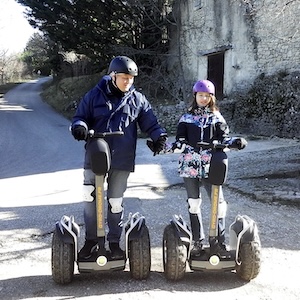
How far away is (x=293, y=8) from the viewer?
1397 cm

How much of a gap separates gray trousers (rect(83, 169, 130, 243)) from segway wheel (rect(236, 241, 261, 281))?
1028mm

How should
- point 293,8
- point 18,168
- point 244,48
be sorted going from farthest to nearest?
1. point 244,48
2. point 293,8
3. point 18,168

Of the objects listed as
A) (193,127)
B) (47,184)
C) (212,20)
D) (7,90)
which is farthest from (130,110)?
(7,90)

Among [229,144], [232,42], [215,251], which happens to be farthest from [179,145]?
[232,42]

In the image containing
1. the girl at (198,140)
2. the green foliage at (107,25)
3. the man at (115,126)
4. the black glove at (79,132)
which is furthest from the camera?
the green foliage at (107,25)

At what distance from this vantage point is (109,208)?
11.0 ft

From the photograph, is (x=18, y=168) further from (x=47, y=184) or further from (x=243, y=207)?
(x=243, y=207)

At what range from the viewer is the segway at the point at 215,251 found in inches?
123

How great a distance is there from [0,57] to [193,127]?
3051cm

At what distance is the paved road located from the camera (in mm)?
3070

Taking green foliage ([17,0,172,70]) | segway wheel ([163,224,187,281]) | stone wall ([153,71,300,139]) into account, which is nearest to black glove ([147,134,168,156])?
segway wheel ([163,224,187,281])

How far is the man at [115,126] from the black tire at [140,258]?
0.40 feet

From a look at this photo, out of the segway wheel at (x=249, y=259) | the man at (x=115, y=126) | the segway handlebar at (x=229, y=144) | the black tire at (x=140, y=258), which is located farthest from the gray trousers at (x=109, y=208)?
the segway wheel at (x=249, y=259)

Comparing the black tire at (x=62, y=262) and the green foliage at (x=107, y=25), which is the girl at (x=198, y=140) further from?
the green foliage at (x=107, y=25)
